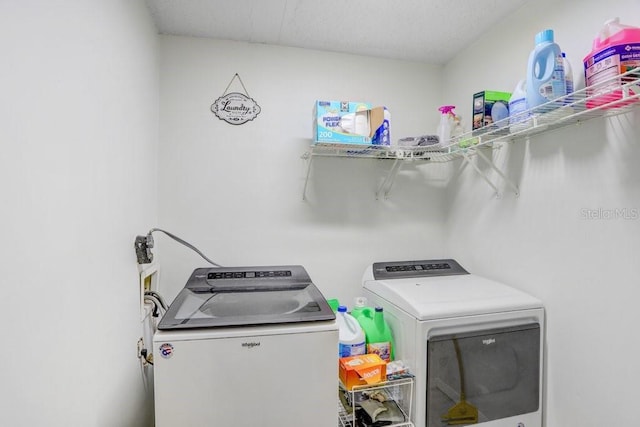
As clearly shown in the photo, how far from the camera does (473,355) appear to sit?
1401 millimetres

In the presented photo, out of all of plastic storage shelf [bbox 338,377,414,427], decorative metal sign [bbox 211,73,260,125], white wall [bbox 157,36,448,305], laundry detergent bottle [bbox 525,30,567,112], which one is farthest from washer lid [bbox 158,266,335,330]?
laundry detergent bottle [bbox 525,30,567,112]

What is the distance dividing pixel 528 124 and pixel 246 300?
4.92 ft

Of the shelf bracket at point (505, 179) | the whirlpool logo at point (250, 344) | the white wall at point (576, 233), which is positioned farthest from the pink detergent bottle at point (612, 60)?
the whirlpool logo at point (250, 344)

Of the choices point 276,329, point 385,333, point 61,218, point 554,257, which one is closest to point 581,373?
point 554,257

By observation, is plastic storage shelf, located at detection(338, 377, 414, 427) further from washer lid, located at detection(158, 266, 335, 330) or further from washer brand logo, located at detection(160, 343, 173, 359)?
washer brand logo, located at detection(160, 343, 173, 359)

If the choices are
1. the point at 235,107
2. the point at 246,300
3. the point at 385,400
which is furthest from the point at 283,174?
the point at 385,400

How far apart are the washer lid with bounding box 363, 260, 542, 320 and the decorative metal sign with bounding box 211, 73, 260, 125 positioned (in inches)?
50.9

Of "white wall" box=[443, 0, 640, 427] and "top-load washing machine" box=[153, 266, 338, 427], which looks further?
"white wall" box=[443, 0, 640, 427]

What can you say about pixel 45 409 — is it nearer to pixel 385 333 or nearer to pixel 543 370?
pixel 385 333

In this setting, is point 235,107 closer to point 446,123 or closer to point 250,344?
point 446,123

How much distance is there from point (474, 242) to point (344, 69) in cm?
143

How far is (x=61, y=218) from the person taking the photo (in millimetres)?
818

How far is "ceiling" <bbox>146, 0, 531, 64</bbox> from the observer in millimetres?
1616

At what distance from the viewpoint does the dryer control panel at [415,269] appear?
194 centimetres
